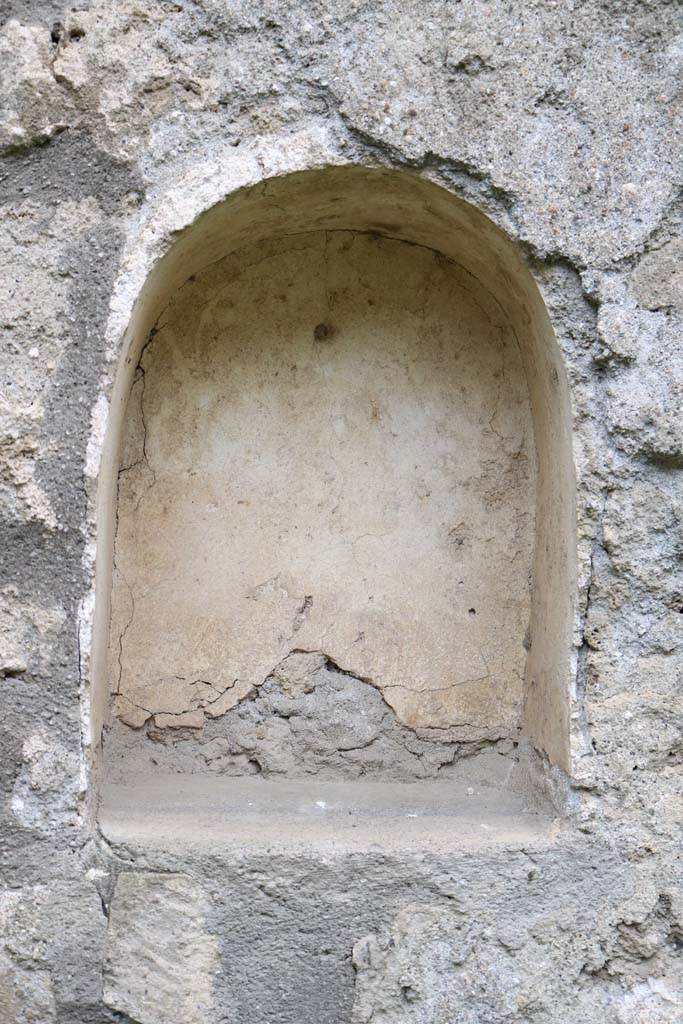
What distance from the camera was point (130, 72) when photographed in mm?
1771

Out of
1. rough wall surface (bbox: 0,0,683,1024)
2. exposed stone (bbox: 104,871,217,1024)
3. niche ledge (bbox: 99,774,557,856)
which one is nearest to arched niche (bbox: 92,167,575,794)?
niche ledge (bbox: 99,774,557,856)

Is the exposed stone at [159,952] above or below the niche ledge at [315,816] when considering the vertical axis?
below

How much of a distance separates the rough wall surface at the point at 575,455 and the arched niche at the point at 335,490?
1.02ft

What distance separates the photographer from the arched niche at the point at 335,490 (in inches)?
84.4

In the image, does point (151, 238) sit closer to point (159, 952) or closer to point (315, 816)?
point (315, 816)

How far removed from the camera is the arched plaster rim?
1748mm

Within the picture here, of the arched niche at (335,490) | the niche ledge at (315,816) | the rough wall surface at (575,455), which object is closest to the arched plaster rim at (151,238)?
the rough wall surface at (575,455)

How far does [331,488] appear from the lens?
220 centimetres

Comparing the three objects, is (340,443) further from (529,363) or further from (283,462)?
(529,363)

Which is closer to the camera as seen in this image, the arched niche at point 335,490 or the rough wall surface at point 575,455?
the rough wall surface at point 575,455

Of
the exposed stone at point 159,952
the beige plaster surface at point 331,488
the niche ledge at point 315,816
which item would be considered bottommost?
the exposed stone at point 159,952

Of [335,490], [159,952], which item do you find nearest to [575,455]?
[335,490]

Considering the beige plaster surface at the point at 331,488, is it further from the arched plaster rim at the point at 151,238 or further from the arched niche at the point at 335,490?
the arched plaster rim at the point at 151,238

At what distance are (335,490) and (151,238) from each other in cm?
71
